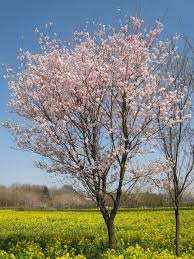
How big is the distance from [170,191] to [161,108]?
286 cm

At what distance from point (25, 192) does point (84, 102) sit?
7436cm

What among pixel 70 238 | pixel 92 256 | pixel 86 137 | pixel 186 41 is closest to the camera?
pixel 86 137

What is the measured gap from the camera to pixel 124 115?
10305 millimetres

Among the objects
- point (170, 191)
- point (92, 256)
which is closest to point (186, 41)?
point (170, 191)

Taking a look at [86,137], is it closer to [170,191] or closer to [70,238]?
[170,191]

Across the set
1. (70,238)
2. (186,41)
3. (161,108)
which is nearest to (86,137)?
(161,108)

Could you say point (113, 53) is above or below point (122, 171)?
above

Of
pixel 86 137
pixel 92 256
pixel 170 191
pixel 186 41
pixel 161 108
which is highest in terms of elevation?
pixel 186 41

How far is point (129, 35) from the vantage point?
1068cm

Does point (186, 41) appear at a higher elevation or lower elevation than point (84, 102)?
higher

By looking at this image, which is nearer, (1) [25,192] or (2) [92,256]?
(2) [92,256]

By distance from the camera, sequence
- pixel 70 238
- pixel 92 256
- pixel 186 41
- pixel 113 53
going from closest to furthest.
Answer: pixel 113 53
pixel 92 256
pixel 186 41
pixel 70 238

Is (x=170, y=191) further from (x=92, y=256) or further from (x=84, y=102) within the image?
(x=84, y=102)

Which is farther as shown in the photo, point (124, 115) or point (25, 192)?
point (25, 192)
